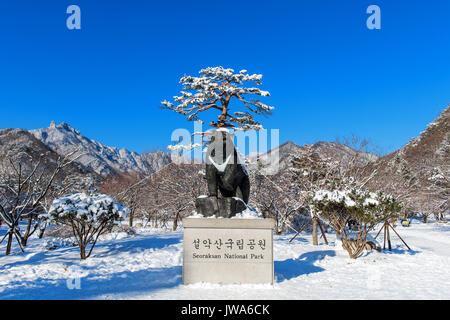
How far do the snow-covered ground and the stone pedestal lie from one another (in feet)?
0.62

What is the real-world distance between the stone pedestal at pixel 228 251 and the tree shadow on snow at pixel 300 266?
97 centimetres

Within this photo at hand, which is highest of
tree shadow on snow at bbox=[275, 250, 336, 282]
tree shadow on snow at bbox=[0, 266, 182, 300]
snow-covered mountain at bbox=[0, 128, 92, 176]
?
snow-covered mountain at bbox=[0, 128, 92, 176]

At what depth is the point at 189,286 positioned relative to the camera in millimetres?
5629

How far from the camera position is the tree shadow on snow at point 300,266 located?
7.00 m

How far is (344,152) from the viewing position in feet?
56.5

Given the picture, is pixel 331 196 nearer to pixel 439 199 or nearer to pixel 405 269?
pixel 405 269

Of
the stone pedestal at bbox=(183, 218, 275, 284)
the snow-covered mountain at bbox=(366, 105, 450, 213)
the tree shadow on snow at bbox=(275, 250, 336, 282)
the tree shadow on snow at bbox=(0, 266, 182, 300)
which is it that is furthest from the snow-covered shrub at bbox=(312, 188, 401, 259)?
the snow-covered mountain at bbox=(366, 105, 450, 213)

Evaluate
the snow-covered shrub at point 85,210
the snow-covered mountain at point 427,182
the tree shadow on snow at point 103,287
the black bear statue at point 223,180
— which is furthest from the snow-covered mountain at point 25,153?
the snow-covered mountain at point 427,182

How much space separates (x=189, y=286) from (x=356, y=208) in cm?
615

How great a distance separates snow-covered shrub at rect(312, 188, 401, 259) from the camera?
9336 mm

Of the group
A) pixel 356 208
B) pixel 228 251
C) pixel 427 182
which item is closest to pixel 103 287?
pixel 228 251

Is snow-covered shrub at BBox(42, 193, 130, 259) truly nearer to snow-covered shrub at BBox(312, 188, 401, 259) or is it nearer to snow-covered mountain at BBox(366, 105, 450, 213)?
snow-covered shrub at BBox(312, 188, 401, 259)
